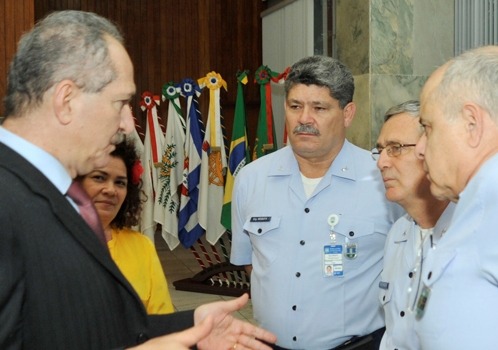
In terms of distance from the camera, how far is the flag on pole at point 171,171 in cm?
837

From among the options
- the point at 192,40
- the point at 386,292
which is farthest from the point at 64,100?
the point at 192,40

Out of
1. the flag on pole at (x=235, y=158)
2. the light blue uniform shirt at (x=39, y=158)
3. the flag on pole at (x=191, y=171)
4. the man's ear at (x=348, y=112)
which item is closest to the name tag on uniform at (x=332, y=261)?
the man's ear at (x=348, y=112)

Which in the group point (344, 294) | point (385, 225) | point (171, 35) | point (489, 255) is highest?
point (171, 35)

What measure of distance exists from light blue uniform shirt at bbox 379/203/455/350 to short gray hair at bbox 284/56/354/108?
2.64 ft

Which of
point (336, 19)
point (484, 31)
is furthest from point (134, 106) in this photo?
point (484, 31)

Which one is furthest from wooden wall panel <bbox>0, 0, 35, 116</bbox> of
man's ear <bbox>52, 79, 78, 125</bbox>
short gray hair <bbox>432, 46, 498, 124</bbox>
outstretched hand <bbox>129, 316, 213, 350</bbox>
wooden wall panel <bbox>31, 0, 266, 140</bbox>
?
wooden wall panel <bbox>31, 0, 266, 140</bbox>

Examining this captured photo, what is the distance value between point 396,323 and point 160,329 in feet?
2.67

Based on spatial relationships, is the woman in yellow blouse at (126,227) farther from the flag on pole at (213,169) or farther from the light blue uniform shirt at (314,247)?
the flag on pole at (213,169)

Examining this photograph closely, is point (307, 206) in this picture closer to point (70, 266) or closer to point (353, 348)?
point (353, 348)

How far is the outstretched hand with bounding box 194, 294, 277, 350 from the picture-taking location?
2.02 meters

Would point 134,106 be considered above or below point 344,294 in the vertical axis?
above

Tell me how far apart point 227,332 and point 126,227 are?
0.89 metres

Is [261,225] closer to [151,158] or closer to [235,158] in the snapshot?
[235,158]

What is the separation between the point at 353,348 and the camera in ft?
8.83
